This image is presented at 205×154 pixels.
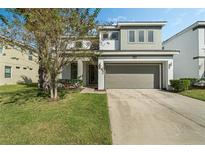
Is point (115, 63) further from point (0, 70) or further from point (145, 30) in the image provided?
Result: point (0, 70)

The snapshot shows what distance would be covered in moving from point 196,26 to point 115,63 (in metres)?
8.57

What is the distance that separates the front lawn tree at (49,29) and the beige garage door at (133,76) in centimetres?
793

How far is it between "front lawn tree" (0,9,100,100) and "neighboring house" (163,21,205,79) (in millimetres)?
12513

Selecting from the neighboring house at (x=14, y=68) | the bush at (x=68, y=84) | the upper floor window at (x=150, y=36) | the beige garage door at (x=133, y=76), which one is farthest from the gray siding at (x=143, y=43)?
the neighboring house at (x=14, y=68)

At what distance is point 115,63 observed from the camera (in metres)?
15.6

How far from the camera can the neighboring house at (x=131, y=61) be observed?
1457cm

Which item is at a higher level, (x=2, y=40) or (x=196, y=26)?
(x=196, y=26)

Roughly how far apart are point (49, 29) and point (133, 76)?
10.3 metres

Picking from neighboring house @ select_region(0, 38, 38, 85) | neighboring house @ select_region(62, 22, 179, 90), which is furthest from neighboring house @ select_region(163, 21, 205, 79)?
neighboring house @ select_region(0, 38, 38, 85)

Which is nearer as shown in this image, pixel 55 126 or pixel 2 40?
pixel 55 126

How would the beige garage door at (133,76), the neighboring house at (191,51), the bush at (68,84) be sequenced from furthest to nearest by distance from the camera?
the neighboring house at (191,51) < the beige garage door at (133,76) < the bush at (68,84)

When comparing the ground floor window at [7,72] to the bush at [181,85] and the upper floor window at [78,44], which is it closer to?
the upper floor window at [78,44]
